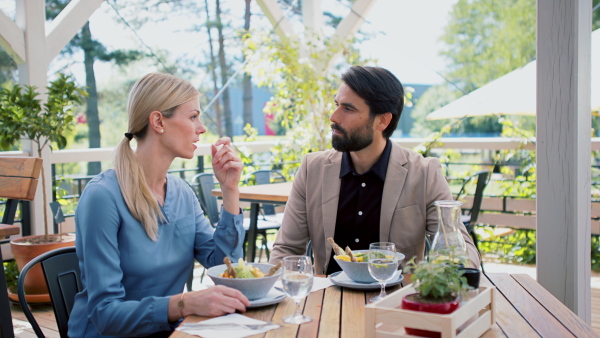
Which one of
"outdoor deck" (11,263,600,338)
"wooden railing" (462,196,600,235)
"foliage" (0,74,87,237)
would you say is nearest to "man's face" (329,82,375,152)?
"outdoor deck" (11,263,600,338)

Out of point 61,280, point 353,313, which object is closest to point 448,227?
point 353,313

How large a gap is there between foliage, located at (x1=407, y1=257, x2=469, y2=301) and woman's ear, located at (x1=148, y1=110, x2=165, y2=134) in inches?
38.8

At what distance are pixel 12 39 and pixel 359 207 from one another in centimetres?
321

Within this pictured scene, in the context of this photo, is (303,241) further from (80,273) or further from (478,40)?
(478,40)

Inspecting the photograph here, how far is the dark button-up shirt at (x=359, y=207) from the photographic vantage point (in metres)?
2.40

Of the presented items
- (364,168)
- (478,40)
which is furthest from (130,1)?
(364,168)

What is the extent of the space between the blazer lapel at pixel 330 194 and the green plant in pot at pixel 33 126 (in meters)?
2.24

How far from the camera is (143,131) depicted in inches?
78.9

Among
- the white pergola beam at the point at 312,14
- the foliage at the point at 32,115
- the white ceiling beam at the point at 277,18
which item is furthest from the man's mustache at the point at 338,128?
the white pergola beam at the point at 312,14

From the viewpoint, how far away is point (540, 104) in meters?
2.80

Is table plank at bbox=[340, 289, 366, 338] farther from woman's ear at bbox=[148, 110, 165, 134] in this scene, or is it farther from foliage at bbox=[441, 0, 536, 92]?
foliage at bbox=[441, 0, 536, 92]

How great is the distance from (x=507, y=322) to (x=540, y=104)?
1.54 metres

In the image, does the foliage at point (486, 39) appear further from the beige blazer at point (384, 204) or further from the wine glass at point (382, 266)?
the wine glass at point (382, 266)

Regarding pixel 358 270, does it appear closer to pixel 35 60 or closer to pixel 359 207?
pixel 359 207
